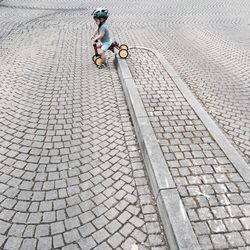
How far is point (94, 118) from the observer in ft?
21.3

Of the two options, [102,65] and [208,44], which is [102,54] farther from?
[208,44]

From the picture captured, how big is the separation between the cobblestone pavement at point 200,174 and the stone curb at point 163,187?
110mm

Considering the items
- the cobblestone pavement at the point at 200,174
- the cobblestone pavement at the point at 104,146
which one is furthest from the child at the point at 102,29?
the cobblestone pavement at the point at 200,174

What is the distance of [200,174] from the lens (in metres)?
4.69

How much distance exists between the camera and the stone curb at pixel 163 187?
3699 millimetres

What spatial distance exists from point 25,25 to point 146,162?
35.1ft

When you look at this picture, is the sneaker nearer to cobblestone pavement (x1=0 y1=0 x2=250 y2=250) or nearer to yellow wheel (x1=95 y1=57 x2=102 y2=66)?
yellow wheel (x1=95 y1=57 x2=102 y2=66)

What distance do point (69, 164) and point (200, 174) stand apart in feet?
7.15

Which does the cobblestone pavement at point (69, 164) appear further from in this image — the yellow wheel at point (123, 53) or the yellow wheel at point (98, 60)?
the yellow wheel at point (123, 53)

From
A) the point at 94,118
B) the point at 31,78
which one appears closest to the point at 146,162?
the point at 94,118

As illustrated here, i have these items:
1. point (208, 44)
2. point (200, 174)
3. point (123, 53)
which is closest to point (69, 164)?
point (200, 174)

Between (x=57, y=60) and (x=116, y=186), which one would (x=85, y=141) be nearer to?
(x=116, y=186)

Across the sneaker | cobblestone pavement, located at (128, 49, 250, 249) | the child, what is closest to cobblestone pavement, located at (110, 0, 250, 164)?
cobblestone pavement, located at (128, 49, 250, 249)

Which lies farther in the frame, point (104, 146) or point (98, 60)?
point (98, 60)
